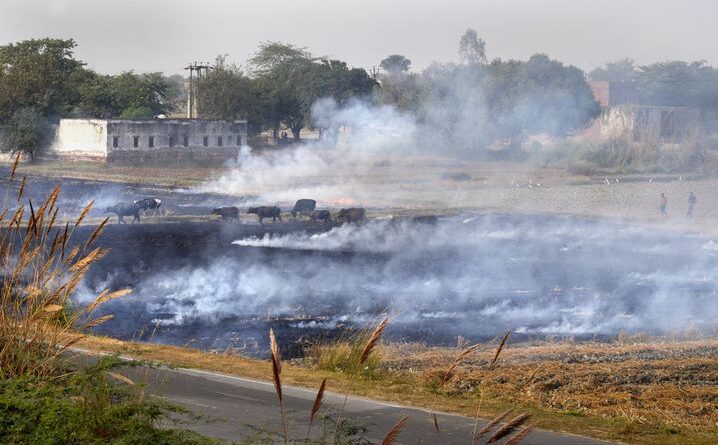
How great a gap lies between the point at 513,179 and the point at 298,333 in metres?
45.3

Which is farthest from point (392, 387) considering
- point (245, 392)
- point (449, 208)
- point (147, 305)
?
point (449, 208)

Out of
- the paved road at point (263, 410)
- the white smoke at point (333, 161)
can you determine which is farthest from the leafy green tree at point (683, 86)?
the paved road at point (263, 410)

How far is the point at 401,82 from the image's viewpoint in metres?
86.1

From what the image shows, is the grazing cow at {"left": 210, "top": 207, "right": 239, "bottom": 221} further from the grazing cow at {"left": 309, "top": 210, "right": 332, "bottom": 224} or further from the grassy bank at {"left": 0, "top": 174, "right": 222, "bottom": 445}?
the grassy bank at {"left": 0, "top": 174, "right": 222, "bottom": 445}

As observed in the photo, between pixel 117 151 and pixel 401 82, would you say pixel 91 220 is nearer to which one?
pixel 117 151

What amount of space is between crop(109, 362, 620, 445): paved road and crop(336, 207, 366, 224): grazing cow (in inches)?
1426

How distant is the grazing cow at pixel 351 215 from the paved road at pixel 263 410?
→ 3622 cm

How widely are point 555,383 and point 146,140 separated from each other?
200 feet

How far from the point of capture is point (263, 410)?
13.6 meters

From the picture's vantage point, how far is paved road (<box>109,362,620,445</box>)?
12.5 m

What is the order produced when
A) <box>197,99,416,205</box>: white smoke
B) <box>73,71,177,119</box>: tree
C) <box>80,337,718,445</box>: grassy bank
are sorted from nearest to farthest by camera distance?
<box>80,337,718,445</box>: grassy bank
<box>197,99,416,205</box>: white smoke
<box>73,71,177,119</box>: tree

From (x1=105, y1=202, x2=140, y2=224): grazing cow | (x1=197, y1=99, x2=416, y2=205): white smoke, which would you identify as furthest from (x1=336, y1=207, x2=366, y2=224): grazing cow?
(x1=105, y1=202, x2=140, y2=224): grazing cow

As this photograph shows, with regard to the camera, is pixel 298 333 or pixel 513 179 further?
pixel 513 179

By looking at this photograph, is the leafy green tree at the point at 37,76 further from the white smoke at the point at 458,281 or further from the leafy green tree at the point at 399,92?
the white smoke at the point at 458,281
